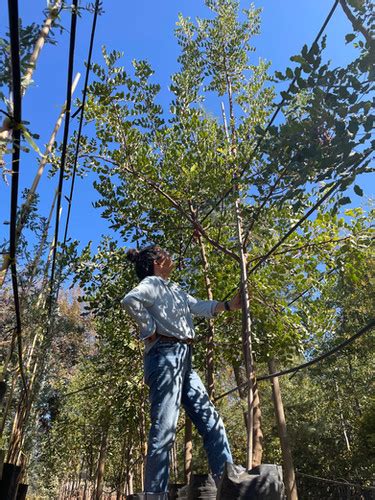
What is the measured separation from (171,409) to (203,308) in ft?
2.33

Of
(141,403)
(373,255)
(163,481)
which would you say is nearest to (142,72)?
(373,255)

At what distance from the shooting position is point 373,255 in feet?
11.8

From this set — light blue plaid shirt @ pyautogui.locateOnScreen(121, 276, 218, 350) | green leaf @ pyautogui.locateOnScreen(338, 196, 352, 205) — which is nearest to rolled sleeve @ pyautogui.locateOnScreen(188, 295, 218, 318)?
light blue plaid shirt @ pyautogui.locateOnScreen(121, 276, 218, 350)

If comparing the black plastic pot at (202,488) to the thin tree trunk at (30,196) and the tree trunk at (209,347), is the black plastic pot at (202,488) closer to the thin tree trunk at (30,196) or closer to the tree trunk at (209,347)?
the thin tree trunk at (30,196)

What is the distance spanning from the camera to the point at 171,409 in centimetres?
195

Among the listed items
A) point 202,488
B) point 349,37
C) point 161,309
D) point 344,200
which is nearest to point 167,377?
point 161,309

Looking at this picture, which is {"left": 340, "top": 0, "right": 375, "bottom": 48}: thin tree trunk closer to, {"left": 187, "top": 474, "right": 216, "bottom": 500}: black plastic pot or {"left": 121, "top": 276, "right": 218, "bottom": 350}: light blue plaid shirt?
{"left": 121, "top": 276, "right": 218, "bottom": 350}: light blue plaid shirt

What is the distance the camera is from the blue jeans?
71.4 inches

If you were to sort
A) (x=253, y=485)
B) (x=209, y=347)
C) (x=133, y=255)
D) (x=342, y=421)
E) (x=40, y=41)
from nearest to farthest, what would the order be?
(x=253, y=485), (x=40, y=41), (x=133, y=255), (x=209, y=347), (x=342, y=421)

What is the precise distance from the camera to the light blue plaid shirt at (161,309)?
6.82ft

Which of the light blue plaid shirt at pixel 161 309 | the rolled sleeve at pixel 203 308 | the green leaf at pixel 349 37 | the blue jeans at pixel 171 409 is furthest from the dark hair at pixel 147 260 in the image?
the green leaf at pixel 349 37

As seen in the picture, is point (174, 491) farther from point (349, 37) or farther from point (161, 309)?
point (349, 37)

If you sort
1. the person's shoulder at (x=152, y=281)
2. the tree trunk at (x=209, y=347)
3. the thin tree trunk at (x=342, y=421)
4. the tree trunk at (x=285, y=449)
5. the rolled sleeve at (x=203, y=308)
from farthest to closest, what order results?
the thin tree trunk at (x=342, y=421) < the tree trunk at (x=285, y=449) < the tree trunk at (x=209, y=347) < the rolled sleeve at (x=203, y=308) < the person's shoulder at (x=152, y=281)

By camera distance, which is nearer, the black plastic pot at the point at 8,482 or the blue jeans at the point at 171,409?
the blue jeans at the point at 171,409
